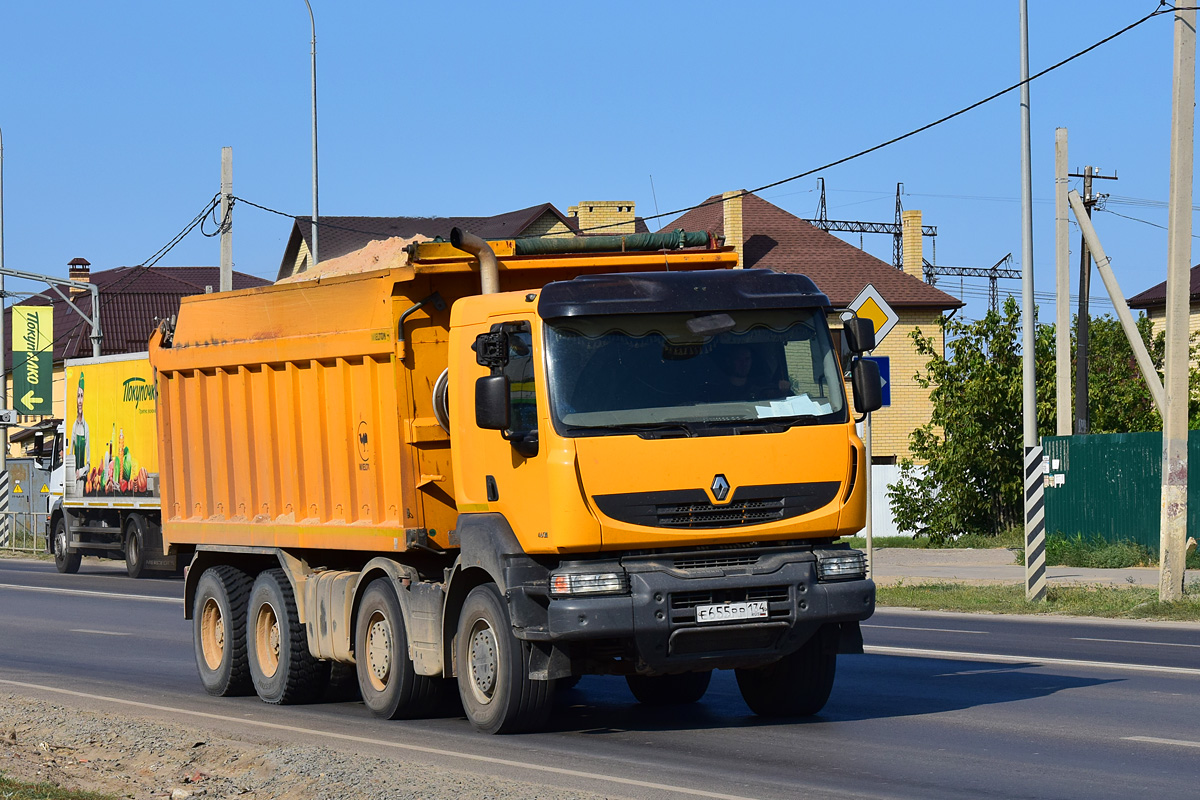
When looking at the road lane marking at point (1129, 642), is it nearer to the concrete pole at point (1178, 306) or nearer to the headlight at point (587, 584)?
the concrete pole at point (1178, 306)

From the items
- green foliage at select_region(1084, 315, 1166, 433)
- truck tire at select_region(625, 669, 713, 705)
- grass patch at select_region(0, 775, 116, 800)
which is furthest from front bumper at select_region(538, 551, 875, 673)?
green foliage at select_region(1084, 315, 1166, 433)

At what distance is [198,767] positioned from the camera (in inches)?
376

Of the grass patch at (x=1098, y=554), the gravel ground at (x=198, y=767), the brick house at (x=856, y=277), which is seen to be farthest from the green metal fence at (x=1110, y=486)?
the brick house at (x=856, y=277)

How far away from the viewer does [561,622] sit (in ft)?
31.8

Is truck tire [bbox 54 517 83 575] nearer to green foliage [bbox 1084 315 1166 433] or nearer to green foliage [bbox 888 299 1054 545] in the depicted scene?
green foliage [bbox 888 299 1054 545]

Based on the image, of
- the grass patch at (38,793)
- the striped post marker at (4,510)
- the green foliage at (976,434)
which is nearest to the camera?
the grass patch at (38,793)

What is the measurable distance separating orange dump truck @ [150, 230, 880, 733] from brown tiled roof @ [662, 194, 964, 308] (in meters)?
45.0

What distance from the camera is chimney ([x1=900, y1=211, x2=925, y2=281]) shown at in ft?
209

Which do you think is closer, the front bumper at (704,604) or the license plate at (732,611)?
the front bumper at (704,604)

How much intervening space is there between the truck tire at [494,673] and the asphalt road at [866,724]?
0.55 feet

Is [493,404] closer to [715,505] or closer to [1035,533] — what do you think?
[715,505]

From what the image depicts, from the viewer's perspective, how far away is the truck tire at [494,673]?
10250 millimetres

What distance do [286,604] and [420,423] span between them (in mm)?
2553

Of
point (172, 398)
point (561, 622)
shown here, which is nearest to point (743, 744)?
point (561, 622)
